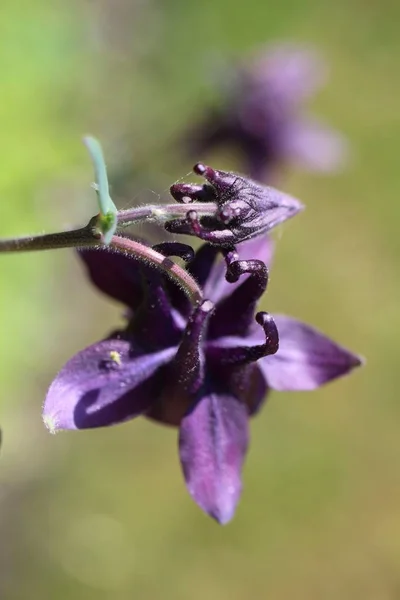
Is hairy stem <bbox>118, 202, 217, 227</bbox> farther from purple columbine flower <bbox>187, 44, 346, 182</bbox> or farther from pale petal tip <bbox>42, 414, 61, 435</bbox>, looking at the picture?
purple columbine flower <bbox>187, 44, 346, 182</bbox>

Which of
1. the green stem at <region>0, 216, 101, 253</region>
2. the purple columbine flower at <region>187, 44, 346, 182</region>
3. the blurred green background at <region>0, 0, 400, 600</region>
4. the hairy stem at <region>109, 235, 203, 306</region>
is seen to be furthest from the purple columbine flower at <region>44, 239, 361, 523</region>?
the blurred green background at <region>0, 0, 400, 600</region>

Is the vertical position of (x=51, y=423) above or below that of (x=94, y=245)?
below

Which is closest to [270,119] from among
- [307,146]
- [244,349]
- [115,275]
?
[307,146]

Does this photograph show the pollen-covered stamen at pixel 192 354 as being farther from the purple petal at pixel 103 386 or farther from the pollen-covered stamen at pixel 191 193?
the pollen-covered stamen at pixel 191 193

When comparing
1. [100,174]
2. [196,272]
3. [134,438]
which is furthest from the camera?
[134,438]

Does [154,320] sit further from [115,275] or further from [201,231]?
[201,231]

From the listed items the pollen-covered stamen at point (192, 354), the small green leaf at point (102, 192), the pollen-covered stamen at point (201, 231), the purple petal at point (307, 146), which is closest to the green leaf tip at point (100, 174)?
the small green leaf at point (102, 192)

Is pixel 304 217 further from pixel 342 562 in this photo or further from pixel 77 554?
pixel 77 554
